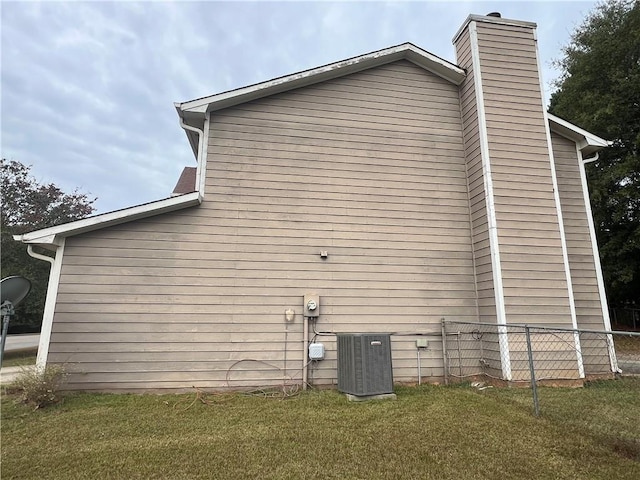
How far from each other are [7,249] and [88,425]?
1467 cm

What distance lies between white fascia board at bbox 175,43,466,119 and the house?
3 centimetres

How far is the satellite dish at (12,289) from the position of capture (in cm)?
374

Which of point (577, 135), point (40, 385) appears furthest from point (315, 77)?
point (40, 385)

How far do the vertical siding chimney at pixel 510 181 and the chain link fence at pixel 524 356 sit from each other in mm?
148

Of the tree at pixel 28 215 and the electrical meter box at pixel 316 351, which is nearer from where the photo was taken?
the electrical meter box at pixel 316 351

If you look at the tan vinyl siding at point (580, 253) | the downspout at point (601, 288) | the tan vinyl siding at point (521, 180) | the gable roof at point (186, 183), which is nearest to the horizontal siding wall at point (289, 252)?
the tan vinyl siding at point (521, 180)

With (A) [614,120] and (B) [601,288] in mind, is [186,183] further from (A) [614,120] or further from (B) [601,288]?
(A) [614,120]

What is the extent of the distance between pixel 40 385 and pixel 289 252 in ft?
12.9

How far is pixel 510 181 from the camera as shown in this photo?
21.5 feet

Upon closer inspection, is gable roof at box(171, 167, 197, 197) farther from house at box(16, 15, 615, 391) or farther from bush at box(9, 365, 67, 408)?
bush at box(9, 365, 67, 408)

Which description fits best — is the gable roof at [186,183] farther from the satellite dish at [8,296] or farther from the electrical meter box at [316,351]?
the satellite dish at [8,296]

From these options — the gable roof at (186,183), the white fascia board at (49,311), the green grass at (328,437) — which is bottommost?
the green grass at (328,437)

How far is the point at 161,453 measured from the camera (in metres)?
3.32

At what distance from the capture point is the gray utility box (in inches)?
199
